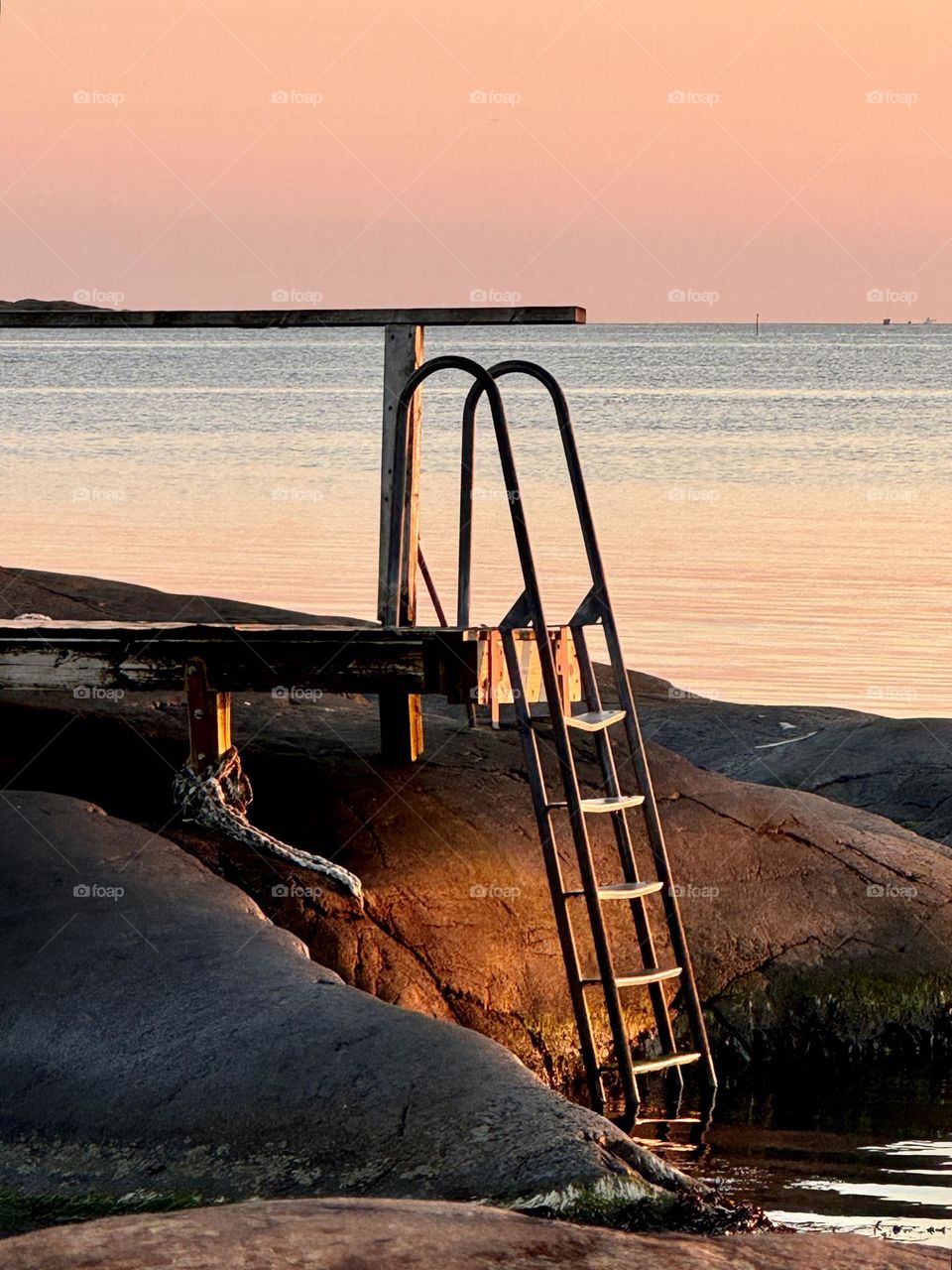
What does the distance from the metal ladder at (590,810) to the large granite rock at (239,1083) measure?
1.13 meters

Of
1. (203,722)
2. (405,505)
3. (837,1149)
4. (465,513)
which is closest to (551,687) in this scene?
(465,513)

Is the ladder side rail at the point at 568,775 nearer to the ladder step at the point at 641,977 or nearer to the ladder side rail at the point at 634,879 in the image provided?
the ladder step at the point at 641,977

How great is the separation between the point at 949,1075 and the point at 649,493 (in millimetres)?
27990

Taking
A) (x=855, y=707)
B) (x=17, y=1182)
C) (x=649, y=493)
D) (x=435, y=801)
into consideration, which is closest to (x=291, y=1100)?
(x=17, y=1182)

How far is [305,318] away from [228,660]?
158cm

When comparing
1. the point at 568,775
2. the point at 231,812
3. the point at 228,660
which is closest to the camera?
the point at 568,775

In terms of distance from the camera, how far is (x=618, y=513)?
107ft

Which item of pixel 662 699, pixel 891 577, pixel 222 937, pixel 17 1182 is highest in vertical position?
pixel 891 577

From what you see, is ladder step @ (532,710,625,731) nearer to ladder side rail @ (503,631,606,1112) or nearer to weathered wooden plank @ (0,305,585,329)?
ladder side rail @ (503,631,606,1112)

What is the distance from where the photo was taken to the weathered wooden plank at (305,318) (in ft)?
28.5

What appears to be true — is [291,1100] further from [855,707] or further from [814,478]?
[814,478]

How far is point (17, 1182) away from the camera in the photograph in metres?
5.99

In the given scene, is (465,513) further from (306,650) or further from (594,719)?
(594,719)

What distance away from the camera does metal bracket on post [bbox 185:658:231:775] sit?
8477 millimetres
